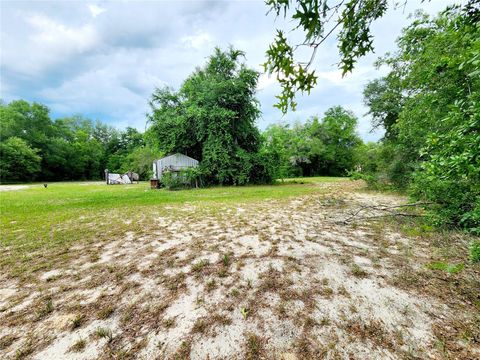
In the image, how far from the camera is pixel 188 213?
5922mm

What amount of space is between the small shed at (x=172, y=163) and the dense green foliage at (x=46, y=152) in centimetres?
813

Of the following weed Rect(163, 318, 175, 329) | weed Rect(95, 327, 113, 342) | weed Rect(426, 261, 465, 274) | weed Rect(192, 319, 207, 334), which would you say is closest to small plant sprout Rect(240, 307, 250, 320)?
weed Rect(192, 319, 207, 334)

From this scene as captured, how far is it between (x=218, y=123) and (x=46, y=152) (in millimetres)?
32664

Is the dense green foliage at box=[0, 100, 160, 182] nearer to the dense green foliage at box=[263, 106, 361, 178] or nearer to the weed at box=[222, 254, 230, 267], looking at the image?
the dense green foliage at box=[263, 106, 361, 178]

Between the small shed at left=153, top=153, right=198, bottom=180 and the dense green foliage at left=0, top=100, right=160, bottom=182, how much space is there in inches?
320

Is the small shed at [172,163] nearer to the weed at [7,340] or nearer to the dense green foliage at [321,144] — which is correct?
the weed at [7,340]

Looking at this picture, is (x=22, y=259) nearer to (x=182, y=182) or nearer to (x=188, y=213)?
(x=188, y=213)

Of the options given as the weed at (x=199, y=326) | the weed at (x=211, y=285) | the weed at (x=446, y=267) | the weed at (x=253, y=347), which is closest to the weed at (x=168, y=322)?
the weed at (x=199, y=326)

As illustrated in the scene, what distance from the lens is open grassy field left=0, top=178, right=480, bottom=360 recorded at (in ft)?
4.89

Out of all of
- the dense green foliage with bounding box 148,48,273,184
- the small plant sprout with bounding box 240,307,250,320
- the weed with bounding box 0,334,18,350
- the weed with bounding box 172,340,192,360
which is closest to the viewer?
the weed with bounding box 172,340,192,360

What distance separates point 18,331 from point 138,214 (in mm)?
4417

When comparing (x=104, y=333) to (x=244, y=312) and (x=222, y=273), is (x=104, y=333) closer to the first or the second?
(x=244, y=312)

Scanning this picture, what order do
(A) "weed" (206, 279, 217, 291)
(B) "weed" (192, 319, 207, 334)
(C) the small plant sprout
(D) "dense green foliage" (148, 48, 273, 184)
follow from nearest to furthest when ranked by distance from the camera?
(B) "weed" (192, 319, 207, 334) < (C) the small plant sprout < (A) "weed" (206, 279, 217, 291) < (D) "dense green foliage" (148, 48, 273, 184)

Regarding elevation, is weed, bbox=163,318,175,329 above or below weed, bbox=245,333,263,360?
above
